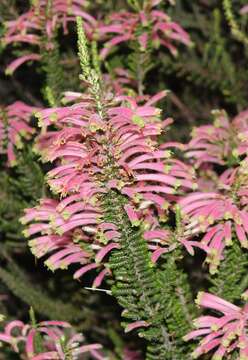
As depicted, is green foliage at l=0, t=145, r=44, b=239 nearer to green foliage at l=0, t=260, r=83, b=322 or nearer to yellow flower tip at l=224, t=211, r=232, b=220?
green foliage at l=0, t=260, r=83, b=322

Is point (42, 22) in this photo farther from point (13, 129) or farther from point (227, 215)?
point (227, 215)

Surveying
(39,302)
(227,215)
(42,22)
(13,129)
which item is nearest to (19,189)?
(13,129)

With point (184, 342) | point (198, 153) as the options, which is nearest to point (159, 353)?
point (184, 342)

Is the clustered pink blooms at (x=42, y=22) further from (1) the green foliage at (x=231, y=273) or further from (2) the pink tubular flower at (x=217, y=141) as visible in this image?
(1) the green foliage at (x=231, y=273)

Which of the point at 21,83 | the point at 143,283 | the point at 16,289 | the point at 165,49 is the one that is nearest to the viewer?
the point at 143,283

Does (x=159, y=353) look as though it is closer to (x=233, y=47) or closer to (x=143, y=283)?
(x=143, y=283)

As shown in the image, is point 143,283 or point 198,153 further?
point 198,153
